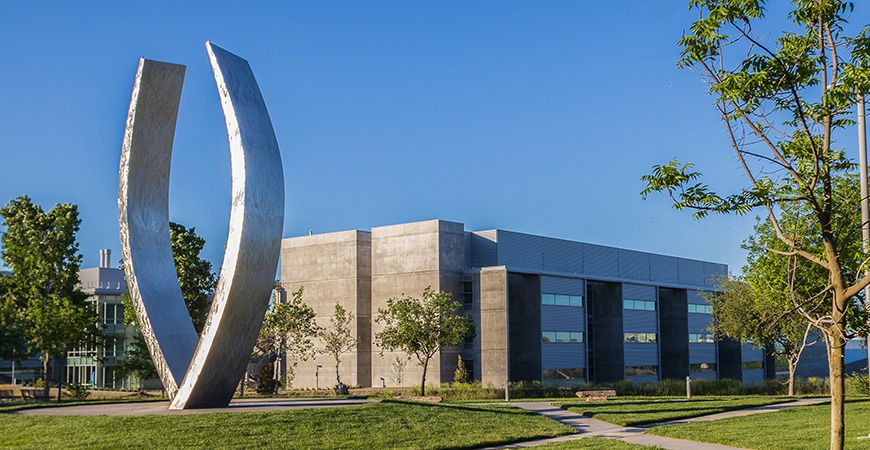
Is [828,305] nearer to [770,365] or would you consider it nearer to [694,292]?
[694,292]

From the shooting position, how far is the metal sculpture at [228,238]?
767 inches

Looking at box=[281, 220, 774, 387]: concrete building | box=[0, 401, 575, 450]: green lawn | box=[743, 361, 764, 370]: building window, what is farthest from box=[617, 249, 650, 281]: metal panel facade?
box=[0, 401, 575, 450]: green lawn

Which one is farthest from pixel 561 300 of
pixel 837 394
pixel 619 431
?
pixel 837 394

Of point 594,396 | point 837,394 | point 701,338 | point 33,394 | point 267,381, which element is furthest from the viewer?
point 701,338

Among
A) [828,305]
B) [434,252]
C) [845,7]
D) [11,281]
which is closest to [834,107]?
[845,7]

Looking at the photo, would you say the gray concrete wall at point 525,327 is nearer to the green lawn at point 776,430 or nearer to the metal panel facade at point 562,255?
the metal panel facade at point 562,255

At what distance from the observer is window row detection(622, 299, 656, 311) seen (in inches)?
2362

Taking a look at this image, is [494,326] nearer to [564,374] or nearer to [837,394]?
[564,374]

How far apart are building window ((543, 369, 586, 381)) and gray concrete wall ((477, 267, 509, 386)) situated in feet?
15.7

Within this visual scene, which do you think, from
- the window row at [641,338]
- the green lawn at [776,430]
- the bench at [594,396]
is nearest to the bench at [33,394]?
the bench at [594,396]

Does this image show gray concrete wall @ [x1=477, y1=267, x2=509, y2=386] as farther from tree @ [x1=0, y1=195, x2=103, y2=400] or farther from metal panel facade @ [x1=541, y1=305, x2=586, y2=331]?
tree @ [x1=0, y1=195, x2=103, y2=400]

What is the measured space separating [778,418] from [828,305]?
756 cm

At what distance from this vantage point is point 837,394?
392 inches

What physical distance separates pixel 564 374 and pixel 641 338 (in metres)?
9.53
